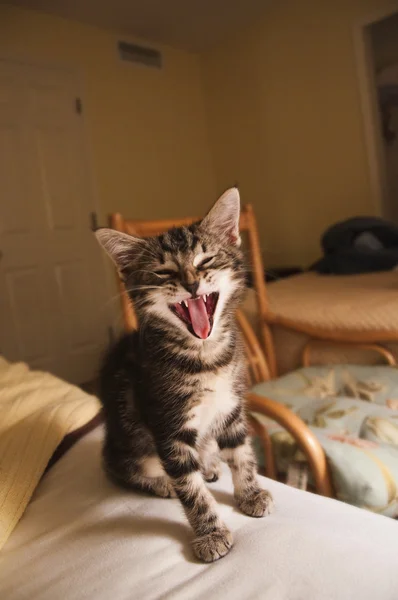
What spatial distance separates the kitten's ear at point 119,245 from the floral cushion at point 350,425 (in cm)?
59

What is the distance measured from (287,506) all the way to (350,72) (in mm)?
3004

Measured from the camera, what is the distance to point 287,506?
0.71 m

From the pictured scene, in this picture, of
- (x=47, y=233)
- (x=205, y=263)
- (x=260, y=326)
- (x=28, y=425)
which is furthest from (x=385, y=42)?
(x=28, y=425)

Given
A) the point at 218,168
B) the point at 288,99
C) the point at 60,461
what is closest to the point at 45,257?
the point at 218,168

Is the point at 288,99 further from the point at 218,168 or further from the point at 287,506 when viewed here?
the point at 287,506

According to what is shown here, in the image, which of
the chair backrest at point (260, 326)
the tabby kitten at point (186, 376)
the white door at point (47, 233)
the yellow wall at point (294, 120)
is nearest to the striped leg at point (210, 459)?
the tabby kitten at point (186, 376)

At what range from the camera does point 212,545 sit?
0.61 meters

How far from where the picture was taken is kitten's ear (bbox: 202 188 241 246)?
0.78 m

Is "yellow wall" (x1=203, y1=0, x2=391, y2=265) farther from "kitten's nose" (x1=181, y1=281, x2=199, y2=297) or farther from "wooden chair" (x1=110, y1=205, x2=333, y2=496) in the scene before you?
"kitten's nose" (x1=181, y1=281, x2=199, y2=297)

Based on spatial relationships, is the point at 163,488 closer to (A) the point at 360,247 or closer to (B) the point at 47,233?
(A) the point at 360,247

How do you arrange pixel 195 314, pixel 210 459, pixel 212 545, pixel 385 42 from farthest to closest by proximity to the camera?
pixel 385 42
pixel 210 459
pixel 195 314
pixel 212 545

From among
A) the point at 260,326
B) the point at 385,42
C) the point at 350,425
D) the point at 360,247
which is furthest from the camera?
the point at 385,42

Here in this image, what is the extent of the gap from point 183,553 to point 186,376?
25 cm

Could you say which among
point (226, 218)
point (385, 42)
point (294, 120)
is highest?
Answer: point (385, 42)
